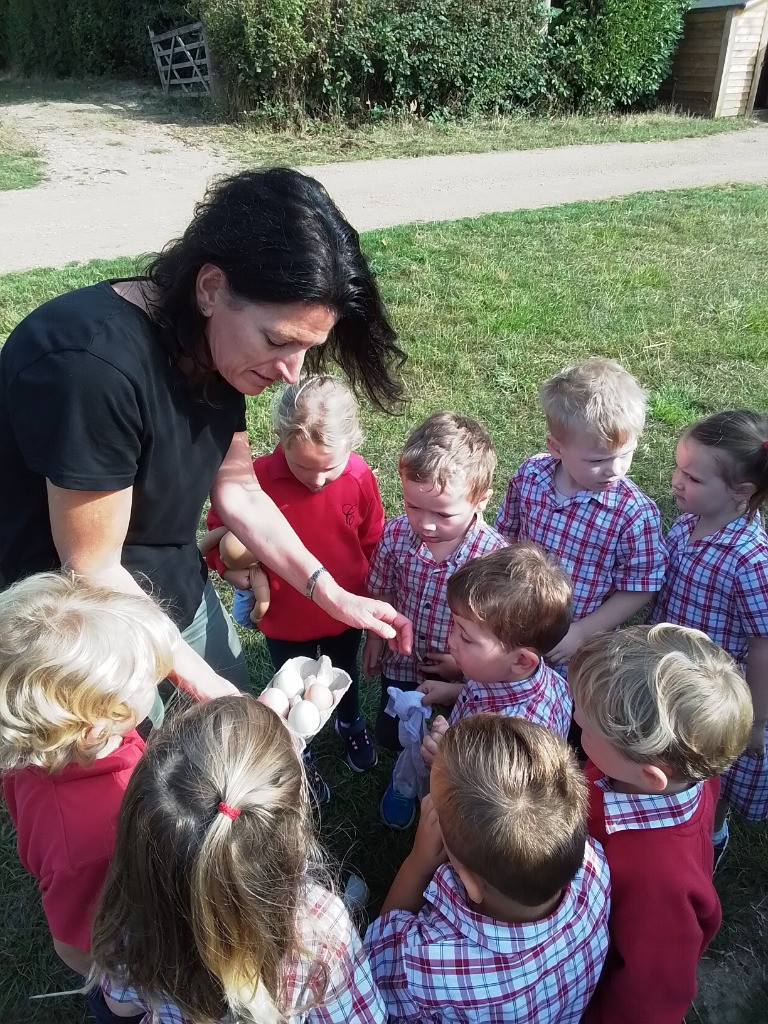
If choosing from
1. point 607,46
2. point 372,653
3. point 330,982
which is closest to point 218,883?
point 330,982

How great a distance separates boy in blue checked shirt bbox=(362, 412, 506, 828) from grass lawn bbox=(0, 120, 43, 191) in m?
9.85

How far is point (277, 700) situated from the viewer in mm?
1998

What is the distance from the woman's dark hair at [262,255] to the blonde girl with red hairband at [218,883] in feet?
3.09

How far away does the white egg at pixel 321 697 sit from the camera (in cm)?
203

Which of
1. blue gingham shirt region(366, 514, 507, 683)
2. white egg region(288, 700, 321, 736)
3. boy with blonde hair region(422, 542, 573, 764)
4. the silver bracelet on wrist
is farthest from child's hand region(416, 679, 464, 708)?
white egg region(288, 700, 321, 736)

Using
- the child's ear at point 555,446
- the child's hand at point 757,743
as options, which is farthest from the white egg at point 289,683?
the child's hand at point 757,743

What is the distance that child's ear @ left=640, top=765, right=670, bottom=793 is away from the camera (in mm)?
1657

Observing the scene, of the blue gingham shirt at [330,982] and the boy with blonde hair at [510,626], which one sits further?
the boy with blonde hair at [510,626]

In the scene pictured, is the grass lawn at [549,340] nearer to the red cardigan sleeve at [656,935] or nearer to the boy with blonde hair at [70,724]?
the red cardigan sleeve at [656,935]

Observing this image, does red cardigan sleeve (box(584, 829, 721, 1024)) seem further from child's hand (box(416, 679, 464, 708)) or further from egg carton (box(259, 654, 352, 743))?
child's hand (box(416, 679, 464, 708))

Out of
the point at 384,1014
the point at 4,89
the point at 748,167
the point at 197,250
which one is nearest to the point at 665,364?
the point at 197,250

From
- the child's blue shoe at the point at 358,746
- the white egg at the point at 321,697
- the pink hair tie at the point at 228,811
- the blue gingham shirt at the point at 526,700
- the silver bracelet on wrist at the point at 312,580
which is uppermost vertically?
the pink hair tie at the point at 228,811

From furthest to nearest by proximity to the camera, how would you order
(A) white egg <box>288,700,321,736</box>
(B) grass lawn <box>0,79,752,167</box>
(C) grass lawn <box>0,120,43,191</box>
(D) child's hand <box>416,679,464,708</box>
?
(B) grass lawn <box>0,79,752,167</box> < (C) grass lawn <box>0,120,43,191</box> < (D) child's hand <box>416,679,464,708</box> < (A) white egg <box>288,700,321,736</box>

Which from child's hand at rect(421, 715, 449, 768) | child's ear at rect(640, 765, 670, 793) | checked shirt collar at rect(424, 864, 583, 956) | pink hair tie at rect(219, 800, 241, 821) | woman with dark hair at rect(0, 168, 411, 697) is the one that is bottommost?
child's hand at rect(421, 715, 449, 768)
